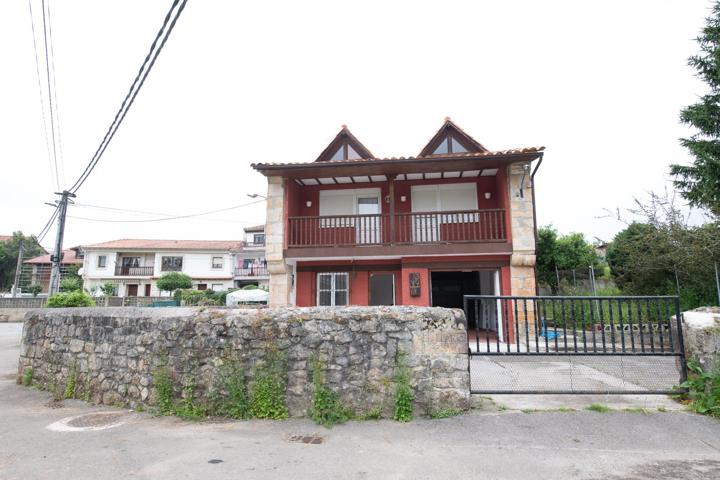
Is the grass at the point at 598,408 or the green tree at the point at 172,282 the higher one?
the green tree at the point at 172,282

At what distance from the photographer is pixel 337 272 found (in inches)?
513

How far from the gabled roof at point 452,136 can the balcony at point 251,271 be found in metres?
30.2

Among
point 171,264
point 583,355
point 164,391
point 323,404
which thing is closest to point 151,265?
point 171,264

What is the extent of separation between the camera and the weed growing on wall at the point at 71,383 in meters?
6.20

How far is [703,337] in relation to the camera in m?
4.77

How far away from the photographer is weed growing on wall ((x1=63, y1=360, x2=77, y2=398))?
6203mm

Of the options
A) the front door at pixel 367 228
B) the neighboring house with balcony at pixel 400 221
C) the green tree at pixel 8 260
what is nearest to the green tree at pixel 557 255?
the neighboring house with balcony at pixel 400 221

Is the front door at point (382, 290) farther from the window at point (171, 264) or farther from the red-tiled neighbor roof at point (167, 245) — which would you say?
A: the window at point (171, 264)

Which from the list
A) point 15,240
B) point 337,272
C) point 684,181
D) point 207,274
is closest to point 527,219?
point 337,272

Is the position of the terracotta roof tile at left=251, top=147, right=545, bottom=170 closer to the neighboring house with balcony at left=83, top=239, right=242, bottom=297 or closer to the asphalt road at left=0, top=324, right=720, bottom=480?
the asphalt road at left=0, top=324, right=720, bottom=480

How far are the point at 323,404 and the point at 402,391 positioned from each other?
3.15 ft

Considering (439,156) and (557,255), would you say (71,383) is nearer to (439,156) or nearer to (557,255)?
(439,156)

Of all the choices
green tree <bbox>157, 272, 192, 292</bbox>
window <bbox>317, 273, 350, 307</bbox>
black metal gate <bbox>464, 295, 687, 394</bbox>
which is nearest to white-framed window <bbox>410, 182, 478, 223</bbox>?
window <bbox>317, 273, 350, 307</bbox>

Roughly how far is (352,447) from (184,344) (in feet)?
8.68
